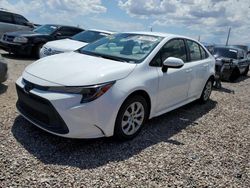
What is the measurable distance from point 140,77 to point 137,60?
13.1 inches

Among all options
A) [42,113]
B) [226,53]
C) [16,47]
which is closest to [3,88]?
[42,113]

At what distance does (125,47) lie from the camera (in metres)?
4.67

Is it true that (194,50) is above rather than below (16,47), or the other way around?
above

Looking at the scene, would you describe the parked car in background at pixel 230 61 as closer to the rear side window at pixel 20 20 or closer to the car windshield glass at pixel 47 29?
the car windshield glass at pixel 47 29

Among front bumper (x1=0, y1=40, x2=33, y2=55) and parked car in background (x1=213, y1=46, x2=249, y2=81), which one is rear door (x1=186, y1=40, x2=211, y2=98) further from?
front bumper (x1=0, y1=40, x2=33, y2=55)

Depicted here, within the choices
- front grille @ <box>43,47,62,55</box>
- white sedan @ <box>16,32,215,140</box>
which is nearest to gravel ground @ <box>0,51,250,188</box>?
white sedan @ <box>16,32,215,140</box>

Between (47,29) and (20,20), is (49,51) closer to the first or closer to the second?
(47,29)

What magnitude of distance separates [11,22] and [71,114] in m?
12.1

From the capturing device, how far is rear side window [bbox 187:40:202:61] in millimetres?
5537

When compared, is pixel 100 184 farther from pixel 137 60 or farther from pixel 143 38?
pixel 143 38

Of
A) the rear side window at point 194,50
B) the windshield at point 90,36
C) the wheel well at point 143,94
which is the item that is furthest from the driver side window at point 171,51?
the windshield at point 90,36

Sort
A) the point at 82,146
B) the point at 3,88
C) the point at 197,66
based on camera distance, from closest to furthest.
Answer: the point at 82,146 < the point at 197,66 < the point at 3,88

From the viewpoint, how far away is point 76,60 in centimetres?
414

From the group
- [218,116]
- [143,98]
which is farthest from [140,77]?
[218,116]
